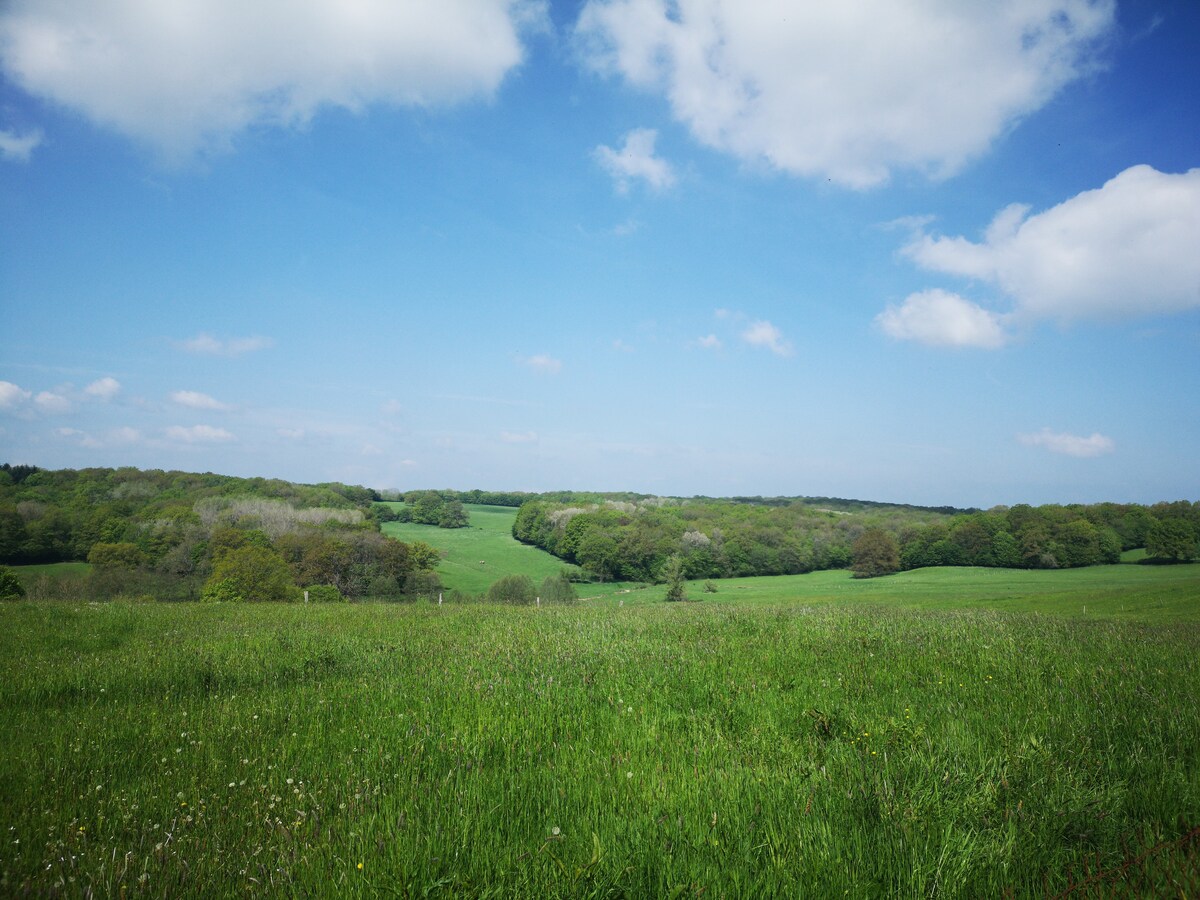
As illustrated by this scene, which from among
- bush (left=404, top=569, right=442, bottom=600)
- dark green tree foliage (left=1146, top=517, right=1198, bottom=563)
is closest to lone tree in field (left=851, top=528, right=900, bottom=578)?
dark green tree foliage (left=1146, top=517, right=1198, bottom=563)

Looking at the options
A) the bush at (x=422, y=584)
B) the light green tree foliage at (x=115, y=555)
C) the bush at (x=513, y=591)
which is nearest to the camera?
the light green tree foliage at (x=115, y=555)

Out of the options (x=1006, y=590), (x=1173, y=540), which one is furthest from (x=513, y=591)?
(x=1173, y=540)

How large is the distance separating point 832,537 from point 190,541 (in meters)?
107

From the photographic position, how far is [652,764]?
4664mm

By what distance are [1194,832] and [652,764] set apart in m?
3.34

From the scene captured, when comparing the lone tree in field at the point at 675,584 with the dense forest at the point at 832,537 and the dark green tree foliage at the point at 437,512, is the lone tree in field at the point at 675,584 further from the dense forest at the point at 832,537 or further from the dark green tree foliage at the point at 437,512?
the dark green tree foliage at the point at 437,512

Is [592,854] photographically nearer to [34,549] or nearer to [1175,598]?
[1175,598]

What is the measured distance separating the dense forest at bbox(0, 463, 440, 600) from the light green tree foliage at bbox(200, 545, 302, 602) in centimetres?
10

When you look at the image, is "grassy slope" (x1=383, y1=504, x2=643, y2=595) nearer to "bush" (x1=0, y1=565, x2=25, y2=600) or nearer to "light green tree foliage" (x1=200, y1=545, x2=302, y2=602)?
"light green tree foliage" (x1=200, y1=545, x2=302, y2=602)

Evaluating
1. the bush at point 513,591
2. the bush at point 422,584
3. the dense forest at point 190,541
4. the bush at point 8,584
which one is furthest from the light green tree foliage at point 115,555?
the bush at point 513,591

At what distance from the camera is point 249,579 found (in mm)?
53969

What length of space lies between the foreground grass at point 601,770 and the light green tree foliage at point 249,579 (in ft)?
164

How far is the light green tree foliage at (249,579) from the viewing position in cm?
5191

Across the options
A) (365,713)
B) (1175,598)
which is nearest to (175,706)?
(365,713)
